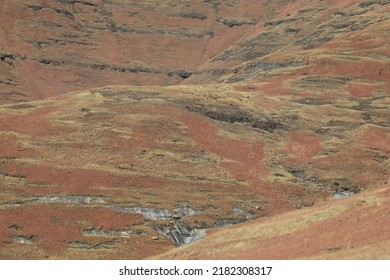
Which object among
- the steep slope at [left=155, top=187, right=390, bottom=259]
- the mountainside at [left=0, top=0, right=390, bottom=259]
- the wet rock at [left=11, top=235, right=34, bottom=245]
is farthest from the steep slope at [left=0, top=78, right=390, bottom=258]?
the steep slope at [left=155, top=187, right=390, bottom=259]

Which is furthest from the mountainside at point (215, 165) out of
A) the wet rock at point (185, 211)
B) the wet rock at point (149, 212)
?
the wet rock at point (185, 211)

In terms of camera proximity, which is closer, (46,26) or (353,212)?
(353,212)

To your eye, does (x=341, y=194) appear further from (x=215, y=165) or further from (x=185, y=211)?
(x=185, y=211)

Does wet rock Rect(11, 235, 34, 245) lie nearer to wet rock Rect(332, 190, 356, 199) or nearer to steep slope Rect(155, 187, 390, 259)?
steep slope Rect(155, 187, 390, 259)

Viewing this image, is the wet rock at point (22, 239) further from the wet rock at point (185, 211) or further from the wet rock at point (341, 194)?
the wet rock at point (341, 194)

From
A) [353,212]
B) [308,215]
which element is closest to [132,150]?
[308,215]

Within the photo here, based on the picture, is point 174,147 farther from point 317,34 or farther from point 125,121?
point 317,34
